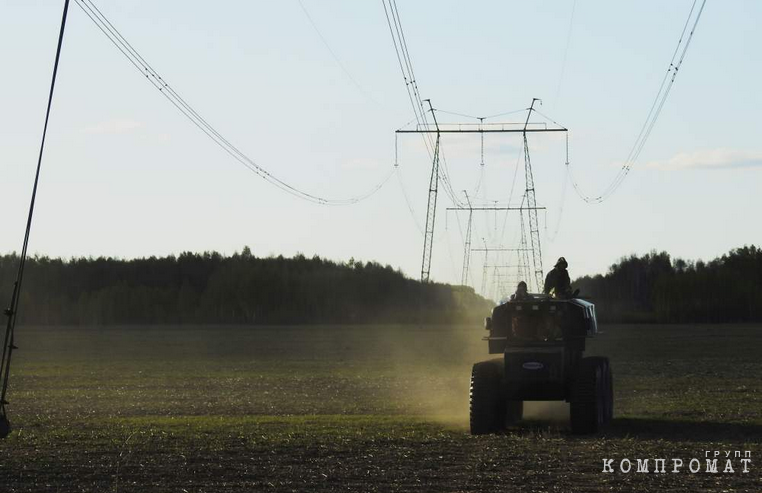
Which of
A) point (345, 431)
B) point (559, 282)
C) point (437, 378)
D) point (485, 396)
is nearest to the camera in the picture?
point (485, 396)

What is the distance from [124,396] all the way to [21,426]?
13087 millimetres

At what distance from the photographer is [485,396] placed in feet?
94.6

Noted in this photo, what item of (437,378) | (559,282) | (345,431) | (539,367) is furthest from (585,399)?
(437,378)

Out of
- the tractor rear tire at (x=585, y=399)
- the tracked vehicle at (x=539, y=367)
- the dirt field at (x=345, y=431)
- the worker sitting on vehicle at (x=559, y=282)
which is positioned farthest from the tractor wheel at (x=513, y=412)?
the worker sitting on vehicle at (x=559, y=282)

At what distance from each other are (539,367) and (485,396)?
149 cm

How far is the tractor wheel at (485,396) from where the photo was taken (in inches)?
1132

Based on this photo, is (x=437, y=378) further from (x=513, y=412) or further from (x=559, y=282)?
(x=559, y=282)

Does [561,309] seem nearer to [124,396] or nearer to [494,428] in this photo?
[494,428]

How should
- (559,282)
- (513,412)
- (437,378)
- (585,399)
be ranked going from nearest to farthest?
(585,399)
(559,282)
(513,412)
(437,378)

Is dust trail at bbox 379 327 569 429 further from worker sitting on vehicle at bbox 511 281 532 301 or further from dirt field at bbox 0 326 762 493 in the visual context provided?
worker sitting on vehicle at bbox 511 281 532 301

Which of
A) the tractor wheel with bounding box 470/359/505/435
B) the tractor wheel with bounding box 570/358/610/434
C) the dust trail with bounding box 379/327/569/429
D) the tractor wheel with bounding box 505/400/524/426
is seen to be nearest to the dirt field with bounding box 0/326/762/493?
the dust trail with bounding box 379/327/569/429

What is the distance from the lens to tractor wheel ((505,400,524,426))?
3166 cm

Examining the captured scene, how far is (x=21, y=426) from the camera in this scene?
33594 mm

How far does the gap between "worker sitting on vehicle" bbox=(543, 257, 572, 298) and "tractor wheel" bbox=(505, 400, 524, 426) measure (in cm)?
322
